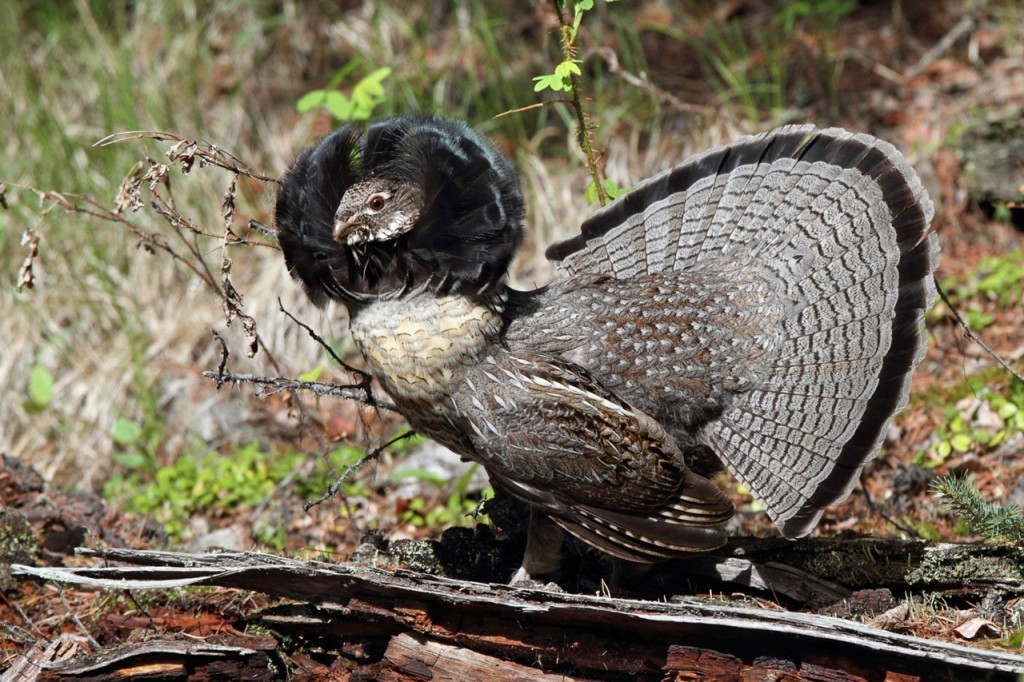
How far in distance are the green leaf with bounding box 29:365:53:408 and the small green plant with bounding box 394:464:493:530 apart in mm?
2938

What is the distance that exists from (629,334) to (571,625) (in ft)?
4.20

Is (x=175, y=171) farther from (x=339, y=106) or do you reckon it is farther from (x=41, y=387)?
(x=339, y=106)

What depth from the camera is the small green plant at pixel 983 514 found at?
147 inches

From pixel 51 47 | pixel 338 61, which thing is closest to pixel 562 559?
pixel 338 61

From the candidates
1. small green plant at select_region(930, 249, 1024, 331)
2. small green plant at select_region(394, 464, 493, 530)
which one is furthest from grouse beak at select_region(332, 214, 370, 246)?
small green plant at select_region(930, 249, 1024, 331)

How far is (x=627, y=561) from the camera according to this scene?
4.32m

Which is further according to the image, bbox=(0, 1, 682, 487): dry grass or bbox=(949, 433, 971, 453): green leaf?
bbox=(0, 1, 682, 487): dry grass

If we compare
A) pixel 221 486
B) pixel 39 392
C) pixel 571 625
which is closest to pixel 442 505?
pixel 221 486

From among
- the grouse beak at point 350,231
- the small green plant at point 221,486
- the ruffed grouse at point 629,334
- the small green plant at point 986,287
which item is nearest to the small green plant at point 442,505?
the small green plant at point 221,486

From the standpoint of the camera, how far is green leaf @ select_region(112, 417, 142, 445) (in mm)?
7102

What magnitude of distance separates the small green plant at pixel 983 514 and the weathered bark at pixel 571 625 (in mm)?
155

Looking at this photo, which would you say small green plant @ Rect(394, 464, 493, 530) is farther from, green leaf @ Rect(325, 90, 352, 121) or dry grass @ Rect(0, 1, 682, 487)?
green leaf @ Rect(325, 90, 352, 121)

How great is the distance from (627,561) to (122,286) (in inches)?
212

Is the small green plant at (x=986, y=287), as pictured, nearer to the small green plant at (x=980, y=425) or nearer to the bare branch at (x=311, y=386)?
the small green plant at (x=980, y=425)
